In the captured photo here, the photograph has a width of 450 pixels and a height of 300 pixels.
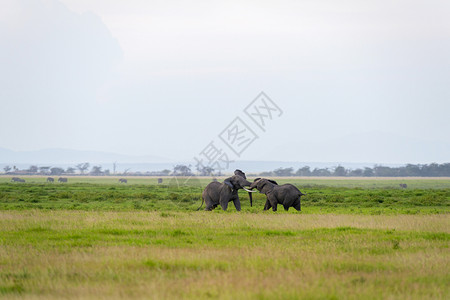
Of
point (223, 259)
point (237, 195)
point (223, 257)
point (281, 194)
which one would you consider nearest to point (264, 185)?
point (281, 194)

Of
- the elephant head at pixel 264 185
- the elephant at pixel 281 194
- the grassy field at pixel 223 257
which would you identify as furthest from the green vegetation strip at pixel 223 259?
the elephant head at pixel 264 185

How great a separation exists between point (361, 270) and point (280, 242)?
3.98 metres

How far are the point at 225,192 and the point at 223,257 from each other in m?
13.0

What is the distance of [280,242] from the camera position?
16.0 metres

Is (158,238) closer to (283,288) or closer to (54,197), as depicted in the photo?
(283,288)

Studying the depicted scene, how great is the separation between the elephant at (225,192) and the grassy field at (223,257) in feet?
14.4

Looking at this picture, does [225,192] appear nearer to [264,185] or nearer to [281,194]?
[264,185]

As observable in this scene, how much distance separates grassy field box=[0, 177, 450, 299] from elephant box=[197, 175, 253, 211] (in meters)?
4.40

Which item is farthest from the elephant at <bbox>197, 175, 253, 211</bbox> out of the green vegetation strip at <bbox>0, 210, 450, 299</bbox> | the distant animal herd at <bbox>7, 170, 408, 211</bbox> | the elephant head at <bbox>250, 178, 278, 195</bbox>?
the green vegetation strip at <bbox>0, 210, 450, 299</bbox>

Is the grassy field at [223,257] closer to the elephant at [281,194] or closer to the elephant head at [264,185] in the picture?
the elephant at [281,194]

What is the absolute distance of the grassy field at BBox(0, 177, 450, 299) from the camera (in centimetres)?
1030

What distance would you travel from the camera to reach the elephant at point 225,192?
26.0 m

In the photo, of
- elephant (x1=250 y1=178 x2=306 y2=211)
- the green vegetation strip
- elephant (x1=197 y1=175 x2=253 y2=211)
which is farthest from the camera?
elephant (x1=250 y1=178 x2=306 y2=211)

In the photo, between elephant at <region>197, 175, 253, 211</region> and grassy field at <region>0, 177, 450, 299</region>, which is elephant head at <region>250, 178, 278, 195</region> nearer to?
elephant at <region>197, 175, 253, 211</region>
